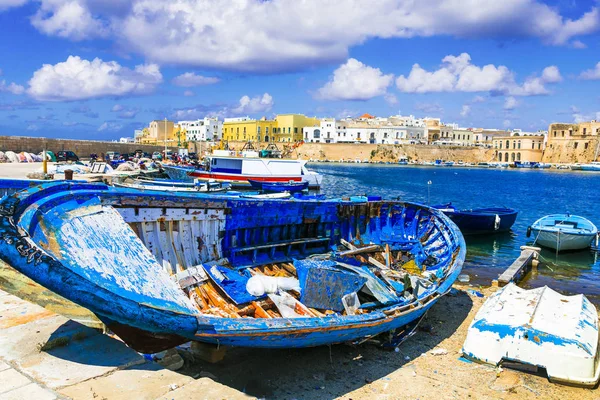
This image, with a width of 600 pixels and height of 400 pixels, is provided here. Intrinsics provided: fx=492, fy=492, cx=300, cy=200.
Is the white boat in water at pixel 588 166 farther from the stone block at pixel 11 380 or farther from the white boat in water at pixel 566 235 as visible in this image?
the stone block at pixel 11 380

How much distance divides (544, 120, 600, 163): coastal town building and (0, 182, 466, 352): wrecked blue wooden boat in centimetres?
11091

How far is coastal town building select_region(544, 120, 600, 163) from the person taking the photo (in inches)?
4163

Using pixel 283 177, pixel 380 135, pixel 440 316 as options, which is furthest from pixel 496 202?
pixel 380 135

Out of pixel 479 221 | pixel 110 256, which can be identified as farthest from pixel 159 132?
pixel 110 256

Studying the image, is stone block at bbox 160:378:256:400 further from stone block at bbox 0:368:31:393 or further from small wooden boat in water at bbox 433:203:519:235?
small wooden boat in water at bbox 433:203:519:235

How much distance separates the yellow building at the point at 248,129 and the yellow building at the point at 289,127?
6.29 feet

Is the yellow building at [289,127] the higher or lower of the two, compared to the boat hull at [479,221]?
higher

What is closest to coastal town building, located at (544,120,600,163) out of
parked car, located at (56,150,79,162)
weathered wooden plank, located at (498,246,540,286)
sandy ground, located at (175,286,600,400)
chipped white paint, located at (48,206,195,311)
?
parked car, located at (56,150,79,162)

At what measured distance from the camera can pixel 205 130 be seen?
120 meters

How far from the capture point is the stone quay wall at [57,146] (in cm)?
4019

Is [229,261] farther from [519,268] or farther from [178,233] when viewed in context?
[519,268]

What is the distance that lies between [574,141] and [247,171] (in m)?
96.6

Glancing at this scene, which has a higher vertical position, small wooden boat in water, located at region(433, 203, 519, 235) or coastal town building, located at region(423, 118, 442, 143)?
coastal town building, located at region(423, 118, 442, 143)

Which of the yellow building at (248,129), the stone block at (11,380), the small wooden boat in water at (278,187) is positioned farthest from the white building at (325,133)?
the stone block at (11,380)
